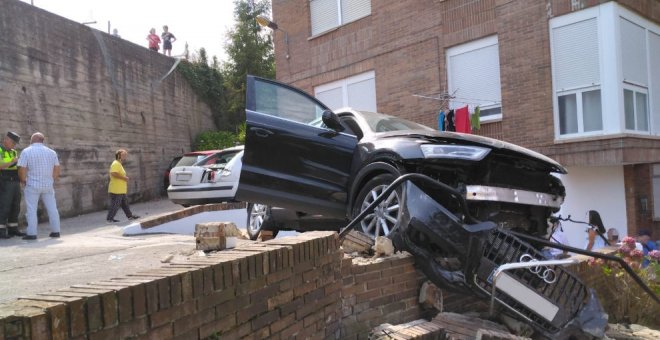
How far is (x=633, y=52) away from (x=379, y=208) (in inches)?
319

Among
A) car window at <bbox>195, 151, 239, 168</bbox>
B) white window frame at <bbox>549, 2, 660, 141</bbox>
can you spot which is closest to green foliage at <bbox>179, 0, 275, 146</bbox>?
car window at <bbox>195, 151, 239, 168</bbox>

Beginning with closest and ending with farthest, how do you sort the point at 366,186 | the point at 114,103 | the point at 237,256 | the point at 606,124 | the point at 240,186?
the point at 237,256, the point at 366,186, the point at 240,186, the point at 606,124, the point at 114,103

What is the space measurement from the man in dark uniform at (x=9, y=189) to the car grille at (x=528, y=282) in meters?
7.18

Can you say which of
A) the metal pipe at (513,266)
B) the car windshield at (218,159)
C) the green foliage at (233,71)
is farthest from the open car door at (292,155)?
the green foliage at (233,71)

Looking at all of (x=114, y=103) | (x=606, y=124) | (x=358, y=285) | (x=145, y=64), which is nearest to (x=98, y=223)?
(x=114, y=103)

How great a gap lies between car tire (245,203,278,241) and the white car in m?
3.16

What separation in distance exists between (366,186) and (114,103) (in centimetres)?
1250

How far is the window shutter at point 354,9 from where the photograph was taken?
44.3 ft

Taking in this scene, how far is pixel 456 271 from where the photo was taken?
4.22 metres

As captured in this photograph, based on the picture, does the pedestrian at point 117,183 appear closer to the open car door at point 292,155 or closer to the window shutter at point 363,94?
the open car door at point 292,155

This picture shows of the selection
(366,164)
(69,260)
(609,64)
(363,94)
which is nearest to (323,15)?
(363,94)

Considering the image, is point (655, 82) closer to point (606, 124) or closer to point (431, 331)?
point (606, 124)

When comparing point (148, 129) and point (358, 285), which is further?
point (148, 129)

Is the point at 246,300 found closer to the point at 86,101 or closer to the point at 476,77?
the point at 476,77
